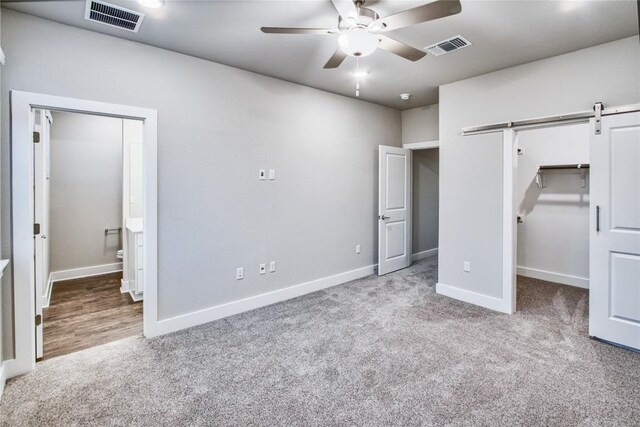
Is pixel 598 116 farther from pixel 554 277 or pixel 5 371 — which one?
pixel 5 371

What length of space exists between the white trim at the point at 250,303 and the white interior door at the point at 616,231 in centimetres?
274

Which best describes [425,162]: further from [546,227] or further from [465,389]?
[465,389]

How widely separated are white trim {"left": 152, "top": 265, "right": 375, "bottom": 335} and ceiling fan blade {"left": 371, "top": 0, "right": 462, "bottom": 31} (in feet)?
9.70

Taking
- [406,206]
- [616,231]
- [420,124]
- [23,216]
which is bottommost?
[616,231]

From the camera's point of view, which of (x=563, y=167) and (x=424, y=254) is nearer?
(x=563, y=167)

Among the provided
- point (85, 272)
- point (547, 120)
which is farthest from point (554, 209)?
point (85, 272)

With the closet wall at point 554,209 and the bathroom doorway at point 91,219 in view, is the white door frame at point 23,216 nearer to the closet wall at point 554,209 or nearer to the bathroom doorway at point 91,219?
the bathroom doorway at point 91,219

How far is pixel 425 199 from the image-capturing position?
6.12 m

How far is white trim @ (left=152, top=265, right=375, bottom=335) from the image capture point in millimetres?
3134

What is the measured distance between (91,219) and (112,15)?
366 cm

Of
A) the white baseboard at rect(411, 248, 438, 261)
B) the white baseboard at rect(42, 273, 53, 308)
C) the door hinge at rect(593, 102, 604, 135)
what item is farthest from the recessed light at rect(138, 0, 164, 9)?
the white baseboard at rect(411, 248, 438, 261)

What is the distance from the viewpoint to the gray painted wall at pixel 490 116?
2912mm

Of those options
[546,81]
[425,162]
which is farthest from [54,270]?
[546,81]

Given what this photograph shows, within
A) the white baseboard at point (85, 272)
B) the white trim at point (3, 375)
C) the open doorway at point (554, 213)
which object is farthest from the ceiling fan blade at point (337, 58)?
the white baseboard at point (85, 272)
